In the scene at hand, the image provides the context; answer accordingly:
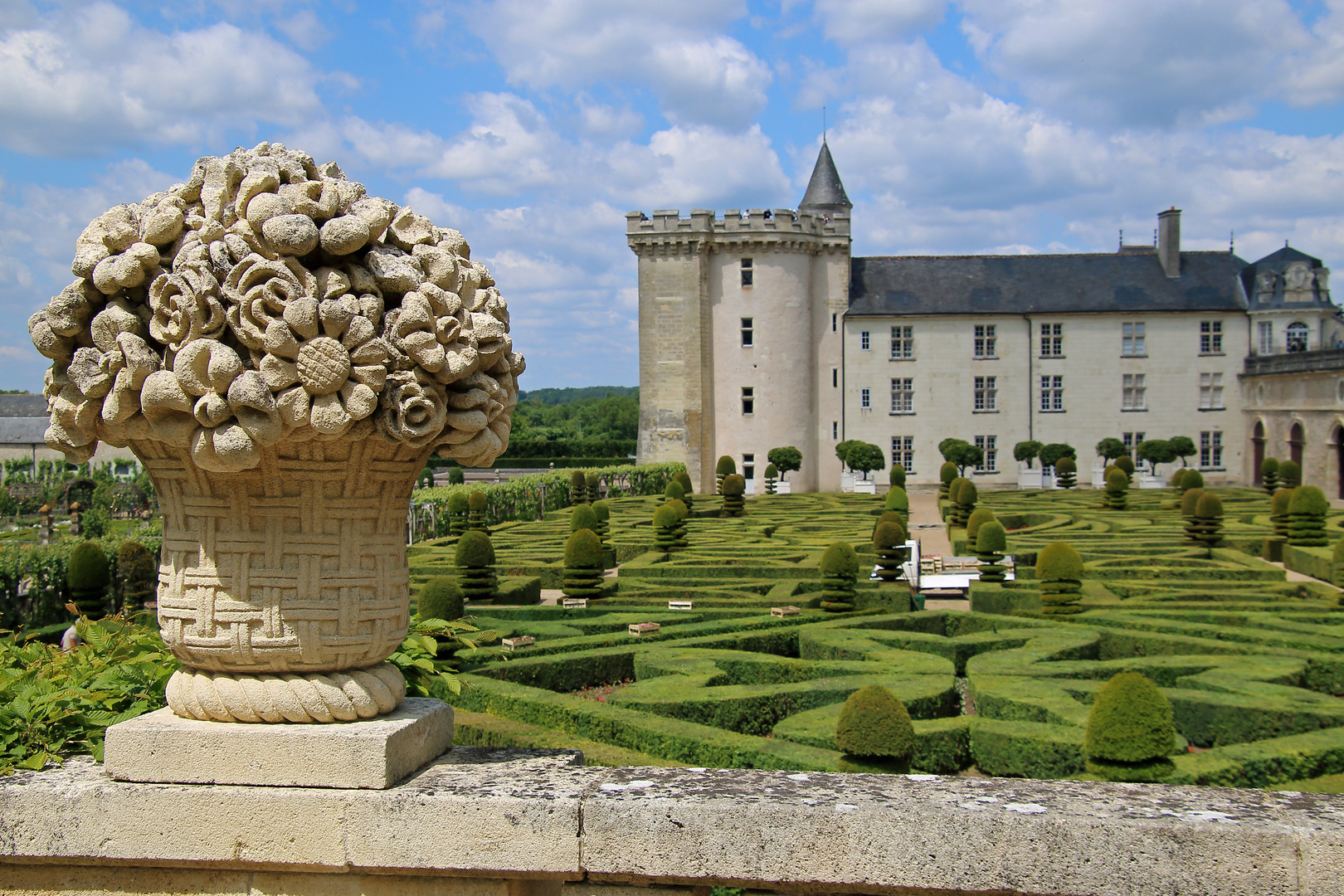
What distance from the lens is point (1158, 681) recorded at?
10.4 metres

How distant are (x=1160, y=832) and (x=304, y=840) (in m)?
2.16

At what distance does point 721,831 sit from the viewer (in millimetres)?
2705

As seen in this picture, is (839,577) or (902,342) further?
(902,342)

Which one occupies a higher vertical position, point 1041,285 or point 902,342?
point 1041,285

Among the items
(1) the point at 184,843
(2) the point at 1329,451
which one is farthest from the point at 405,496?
(2) the point at 1329,451

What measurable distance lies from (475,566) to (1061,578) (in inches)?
301

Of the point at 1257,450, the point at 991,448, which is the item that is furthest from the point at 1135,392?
the point at 991,448

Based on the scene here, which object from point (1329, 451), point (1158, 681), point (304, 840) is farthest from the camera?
point (1329, 451)

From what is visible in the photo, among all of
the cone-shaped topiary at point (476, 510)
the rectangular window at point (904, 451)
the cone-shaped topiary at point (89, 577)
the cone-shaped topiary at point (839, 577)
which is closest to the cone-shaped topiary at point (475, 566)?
the cone-shaped topiary at point (89, 577)

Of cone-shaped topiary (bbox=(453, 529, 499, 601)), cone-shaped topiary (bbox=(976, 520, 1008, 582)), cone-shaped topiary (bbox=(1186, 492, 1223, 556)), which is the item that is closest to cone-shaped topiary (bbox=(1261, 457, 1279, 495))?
cone-shaped topiary (bbox=(1186, 492, 1223, 556))

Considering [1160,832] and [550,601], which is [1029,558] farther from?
[1160,832]

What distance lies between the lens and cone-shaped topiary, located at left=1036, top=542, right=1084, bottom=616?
13570 millimetres

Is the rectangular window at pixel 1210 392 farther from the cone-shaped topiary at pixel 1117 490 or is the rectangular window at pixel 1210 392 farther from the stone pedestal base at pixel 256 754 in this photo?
the stone pedestal base at pixel 256 754

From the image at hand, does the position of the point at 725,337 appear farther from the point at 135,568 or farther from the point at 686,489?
the point at 135,568
